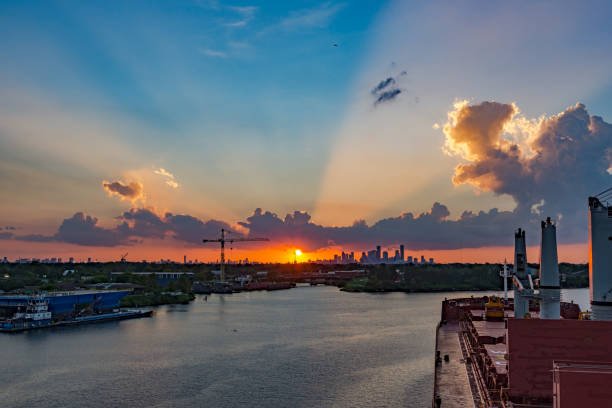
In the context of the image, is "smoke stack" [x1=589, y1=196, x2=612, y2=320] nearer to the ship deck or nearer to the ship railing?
the ship railing

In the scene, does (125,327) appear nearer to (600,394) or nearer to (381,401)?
(381,401)

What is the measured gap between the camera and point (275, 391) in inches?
1559

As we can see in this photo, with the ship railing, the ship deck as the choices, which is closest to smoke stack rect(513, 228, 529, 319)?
the ship railing

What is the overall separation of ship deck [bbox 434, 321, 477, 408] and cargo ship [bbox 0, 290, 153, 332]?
64.4 meters

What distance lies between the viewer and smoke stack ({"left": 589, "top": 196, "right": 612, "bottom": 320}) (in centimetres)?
2314

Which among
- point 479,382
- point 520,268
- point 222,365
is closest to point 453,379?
point 479,382

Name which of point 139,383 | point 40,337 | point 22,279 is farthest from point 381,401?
point 22,279

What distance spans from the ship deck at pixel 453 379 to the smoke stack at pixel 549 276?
7313 mm

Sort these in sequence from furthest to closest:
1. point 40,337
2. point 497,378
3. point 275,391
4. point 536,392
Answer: point 40,337 < point 275,391 < point 497,378 < point 536,392

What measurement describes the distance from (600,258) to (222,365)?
37705 mm

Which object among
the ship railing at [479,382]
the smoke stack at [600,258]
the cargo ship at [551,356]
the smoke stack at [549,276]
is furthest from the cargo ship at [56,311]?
the smoke stack at [600,258]

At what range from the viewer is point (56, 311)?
285 ft

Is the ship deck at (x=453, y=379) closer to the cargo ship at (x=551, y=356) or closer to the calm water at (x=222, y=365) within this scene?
the cargo ship at (x=551, y=356)

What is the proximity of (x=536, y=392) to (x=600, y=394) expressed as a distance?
7.73m
